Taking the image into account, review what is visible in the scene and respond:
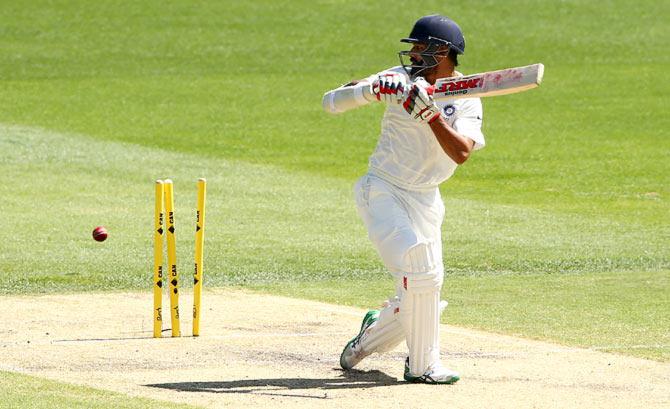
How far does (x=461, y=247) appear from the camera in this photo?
45.3ft

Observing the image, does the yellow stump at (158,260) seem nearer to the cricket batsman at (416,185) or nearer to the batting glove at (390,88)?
the cricket batsman at (416,185)

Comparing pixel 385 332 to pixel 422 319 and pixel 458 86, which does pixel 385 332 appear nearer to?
pixel 422 319

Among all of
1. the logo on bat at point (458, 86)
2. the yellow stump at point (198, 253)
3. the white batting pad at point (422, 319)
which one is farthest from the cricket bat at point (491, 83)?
the yellow stump at point (198, 253)

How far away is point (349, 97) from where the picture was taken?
25.4ft

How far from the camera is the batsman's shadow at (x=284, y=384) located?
25.2ft

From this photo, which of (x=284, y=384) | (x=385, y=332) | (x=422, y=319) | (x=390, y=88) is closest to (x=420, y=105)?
(x=390, y=88)

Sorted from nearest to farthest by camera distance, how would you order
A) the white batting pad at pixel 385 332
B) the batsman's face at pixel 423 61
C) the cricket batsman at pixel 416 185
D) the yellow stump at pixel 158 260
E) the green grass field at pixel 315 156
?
the cricket batsman at pixel 416 185 < the batsman's face at pixel 423 61 < the white batting pad at pixel 385 332 < the yellow stump at pixel 158 260 < the green grass field at pixel 315 156

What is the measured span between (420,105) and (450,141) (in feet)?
0.95

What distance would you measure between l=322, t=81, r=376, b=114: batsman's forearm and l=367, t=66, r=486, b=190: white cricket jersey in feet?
0.91

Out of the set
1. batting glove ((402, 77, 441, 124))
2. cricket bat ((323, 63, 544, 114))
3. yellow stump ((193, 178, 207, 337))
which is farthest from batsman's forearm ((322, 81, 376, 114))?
yellow stump ((193, 178, 207, 337))

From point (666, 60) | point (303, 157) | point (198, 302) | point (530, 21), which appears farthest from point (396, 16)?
point (198, 302)

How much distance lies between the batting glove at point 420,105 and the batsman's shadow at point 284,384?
5.29ft

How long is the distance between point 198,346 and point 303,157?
38.6ft

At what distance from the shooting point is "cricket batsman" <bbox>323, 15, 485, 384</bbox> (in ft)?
25.5
